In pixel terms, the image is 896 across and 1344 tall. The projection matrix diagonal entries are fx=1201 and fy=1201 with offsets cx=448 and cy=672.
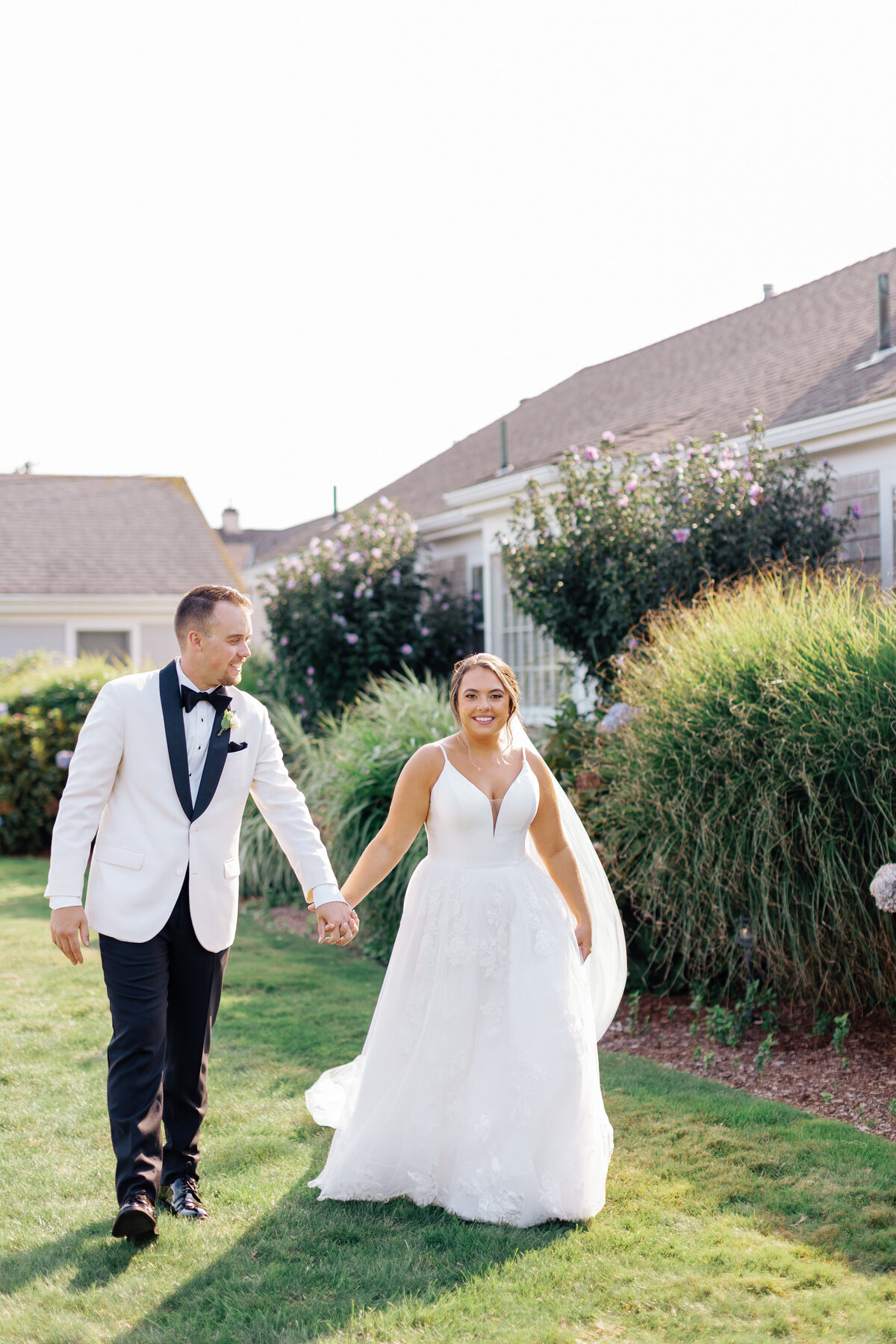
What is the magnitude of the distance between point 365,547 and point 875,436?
21.8 ft

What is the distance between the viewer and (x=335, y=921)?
4023 millimetres

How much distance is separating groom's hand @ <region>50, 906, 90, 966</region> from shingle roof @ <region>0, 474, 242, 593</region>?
64.2ft

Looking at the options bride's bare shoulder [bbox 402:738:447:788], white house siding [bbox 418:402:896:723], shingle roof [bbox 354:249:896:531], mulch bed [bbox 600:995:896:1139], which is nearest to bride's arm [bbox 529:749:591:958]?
bride's bare shoulder [bbox 402:738:447:788]

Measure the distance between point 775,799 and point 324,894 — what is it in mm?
2569

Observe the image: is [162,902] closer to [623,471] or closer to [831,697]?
[831,697]

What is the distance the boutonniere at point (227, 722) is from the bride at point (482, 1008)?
0.66 m

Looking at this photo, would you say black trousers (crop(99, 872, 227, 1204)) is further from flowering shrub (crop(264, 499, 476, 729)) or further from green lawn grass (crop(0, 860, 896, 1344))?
flowering shrub (crop(264, 499, 476, 729))

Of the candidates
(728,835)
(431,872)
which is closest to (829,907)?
(728,835)

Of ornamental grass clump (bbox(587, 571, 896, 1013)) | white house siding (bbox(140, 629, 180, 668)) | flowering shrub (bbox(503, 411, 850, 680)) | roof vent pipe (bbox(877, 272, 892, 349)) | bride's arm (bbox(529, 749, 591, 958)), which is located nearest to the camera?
bride's arm (bbox(529, 749, 591, 958))

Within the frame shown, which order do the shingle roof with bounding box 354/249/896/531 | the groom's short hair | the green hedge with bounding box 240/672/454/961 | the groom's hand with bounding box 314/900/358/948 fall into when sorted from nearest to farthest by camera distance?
the groom's short hair → the groom's hand with bounding box 314/900/358/948 → the green hedge with bounding box 240/672/454/961 → the shingle roof with bounding box 354/249/896/531

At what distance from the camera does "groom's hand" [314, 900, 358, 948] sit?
402cm

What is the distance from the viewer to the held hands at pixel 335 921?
4.02 meters

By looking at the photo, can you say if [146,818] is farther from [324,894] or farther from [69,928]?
[324,894]

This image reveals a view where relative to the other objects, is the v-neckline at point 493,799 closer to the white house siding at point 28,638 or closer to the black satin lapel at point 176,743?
the black satin lapel at point 176,743
